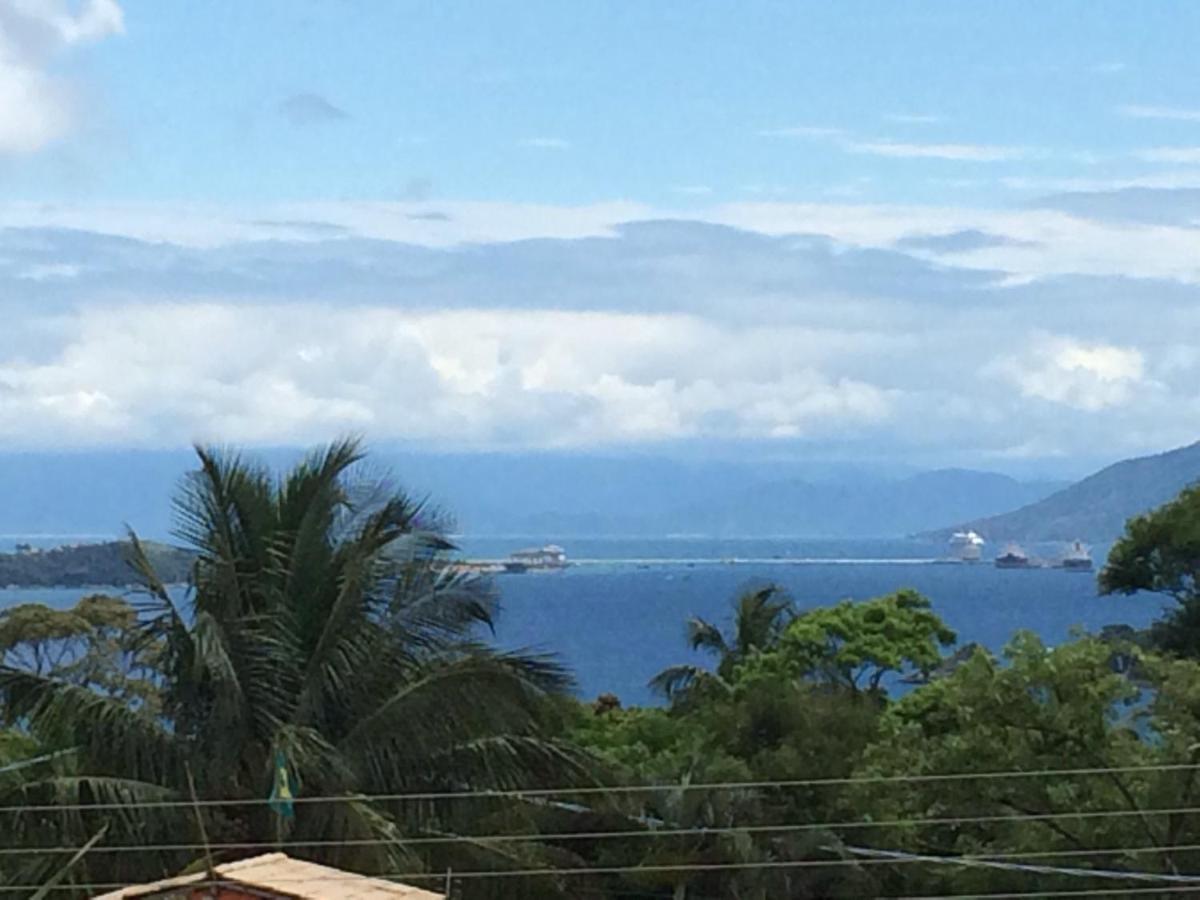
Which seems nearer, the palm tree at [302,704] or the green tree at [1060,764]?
the palm tree at [302,704]

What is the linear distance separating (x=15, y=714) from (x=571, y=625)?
4120 inches

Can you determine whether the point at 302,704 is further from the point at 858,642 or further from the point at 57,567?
the point at 57,567

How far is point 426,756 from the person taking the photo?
497 inches

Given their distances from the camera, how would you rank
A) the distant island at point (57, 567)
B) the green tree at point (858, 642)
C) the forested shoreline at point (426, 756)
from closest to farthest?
the forested shoreline at point (426, 756)
the green tree at point (858, 642)
the distant island at point (57, 567)

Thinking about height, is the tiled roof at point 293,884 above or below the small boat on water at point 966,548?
below

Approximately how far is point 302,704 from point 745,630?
1856cm

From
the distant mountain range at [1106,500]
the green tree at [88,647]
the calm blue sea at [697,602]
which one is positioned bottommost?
the calm blue sea at [697,602]

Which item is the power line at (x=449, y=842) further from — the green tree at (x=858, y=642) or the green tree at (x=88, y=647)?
the green tree at (x=858, y=642)

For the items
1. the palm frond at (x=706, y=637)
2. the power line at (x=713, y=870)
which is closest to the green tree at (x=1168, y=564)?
the palm frond at (x=706, y=637)

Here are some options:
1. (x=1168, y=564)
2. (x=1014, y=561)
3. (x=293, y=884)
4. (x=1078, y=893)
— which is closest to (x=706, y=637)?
(x=1168, y=564)

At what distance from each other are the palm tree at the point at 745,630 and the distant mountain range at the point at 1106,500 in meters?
102

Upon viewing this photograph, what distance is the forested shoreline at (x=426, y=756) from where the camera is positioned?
1212 centimetres

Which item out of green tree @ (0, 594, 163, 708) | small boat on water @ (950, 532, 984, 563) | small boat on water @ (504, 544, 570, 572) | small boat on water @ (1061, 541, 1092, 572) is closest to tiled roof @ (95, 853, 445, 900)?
green tree @ (0, 594, 163, 708)

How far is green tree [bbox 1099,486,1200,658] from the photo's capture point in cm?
2669
